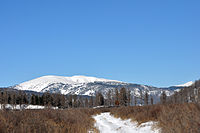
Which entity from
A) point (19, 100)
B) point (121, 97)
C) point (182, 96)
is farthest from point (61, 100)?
point (182, 96)

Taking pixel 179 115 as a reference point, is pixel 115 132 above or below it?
below

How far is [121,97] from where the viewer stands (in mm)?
128500

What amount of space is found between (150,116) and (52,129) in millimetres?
8018

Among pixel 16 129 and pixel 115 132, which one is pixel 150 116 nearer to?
pixel 115 132

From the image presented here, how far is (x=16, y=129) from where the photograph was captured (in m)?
Result: 8.53

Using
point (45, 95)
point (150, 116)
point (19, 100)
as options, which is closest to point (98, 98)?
point (45, 95)

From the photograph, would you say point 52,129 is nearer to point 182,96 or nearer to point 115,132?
point 115,132

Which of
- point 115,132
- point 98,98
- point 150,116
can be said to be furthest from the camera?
point 98,98

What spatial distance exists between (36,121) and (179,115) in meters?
6.20

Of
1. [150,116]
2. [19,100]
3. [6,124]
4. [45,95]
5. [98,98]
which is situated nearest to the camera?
[6,124]

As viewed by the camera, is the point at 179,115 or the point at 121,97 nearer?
the point at 179,115

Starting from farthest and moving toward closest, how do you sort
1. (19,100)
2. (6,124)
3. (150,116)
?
(19,100) → (150,116) → (6,124)

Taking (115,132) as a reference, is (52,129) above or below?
above

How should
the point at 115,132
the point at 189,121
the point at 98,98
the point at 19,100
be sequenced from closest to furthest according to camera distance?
the point at 189,121 → the point at 115,132 → the point at 19,100 → the point at 98,98
